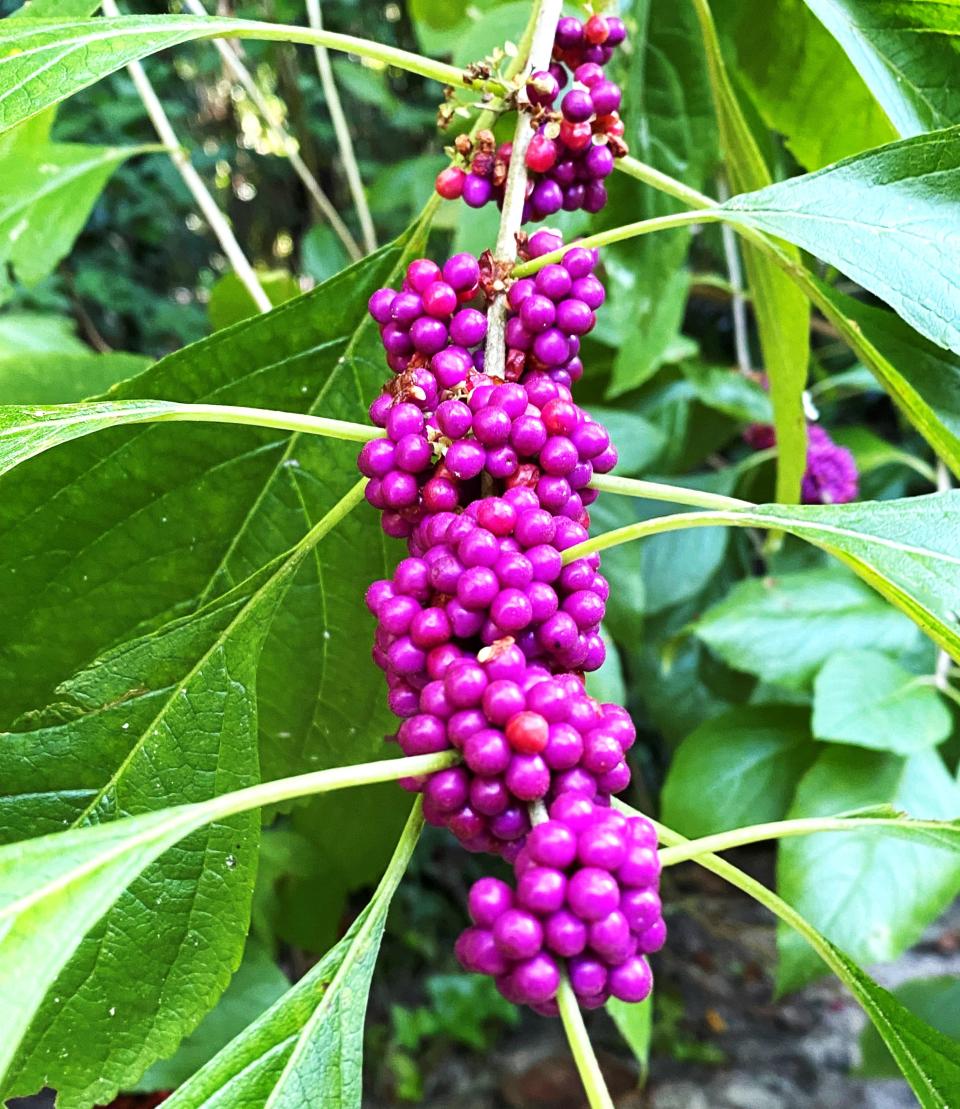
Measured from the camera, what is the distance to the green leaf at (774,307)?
2.18ft

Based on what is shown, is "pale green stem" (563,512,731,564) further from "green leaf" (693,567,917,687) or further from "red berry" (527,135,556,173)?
"green leaf" (693,567,917,687)

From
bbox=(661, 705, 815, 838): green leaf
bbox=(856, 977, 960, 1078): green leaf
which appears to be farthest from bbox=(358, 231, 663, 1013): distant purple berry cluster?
bbox=(856, 977, 960, 1078): green leaf

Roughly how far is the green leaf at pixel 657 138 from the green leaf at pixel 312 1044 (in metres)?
0.70

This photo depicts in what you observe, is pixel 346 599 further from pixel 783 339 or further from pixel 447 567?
pixel 783 339

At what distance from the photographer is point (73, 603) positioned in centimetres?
56

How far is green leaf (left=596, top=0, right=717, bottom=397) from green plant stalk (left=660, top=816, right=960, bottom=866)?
2.04 ft

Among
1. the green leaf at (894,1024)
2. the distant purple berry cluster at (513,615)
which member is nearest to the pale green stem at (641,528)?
the distant purple berry cluster at (513,615)

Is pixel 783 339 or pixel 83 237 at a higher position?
pixel 83 237

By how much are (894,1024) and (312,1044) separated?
0.26m

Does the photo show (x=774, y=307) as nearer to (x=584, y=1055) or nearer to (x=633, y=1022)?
(x=584, y=1055)

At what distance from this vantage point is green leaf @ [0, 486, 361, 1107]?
1.57ft

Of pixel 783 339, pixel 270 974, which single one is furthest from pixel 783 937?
pixel 783 339

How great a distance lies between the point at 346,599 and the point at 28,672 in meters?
0.20

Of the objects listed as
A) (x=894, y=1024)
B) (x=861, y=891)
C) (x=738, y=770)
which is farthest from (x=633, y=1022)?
(x=894, y=1024)
